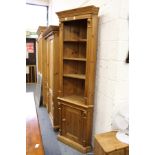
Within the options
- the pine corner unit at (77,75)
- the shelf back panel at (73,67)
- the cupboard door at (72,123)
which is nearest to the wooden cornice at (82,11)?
the pine corner unit at (77,75)

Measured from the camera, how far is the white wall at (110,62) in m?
2.28

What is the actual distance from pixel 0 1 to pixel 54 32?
2.84 meters

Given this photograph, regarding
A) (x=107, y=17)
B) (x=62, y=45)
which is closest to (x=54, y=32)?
(x=62, y=45)

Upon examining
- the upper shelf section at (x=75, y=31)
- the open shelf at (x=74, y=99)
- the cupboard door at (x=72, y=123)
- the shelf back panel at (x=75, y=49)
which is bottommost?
the cupboard door at (x=72, y=123)

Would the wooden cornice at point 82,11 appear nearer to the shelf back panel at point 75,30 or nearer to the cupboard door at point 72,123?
the shelf back panel at point 75,30

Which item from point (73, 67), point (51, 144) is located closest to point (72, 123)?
point (51, 144)

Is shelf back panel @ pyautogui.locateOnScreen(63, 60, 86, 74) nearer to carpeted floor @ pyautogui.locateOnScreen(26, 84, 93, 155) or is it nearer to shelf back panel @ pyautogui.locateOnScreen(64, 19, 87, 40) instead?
shelf back panel @ pyautogui.locateOnScreen(64, 19, 87, 40)

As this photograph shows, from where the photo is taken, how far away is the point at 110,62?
8.16 ft

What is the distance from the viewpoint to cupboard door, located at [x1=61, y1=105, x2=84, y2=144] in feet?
9.66

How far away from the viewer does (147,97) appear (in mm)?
740

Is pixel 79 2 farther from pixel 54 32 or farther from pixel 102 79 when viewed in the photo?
pixel 102 79

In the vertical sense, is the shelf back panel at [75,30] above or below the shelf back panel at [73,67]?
above

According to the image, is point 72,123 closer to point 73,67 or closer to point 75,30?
point 73,67

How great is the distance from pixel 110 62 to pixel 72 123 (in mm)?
1204
